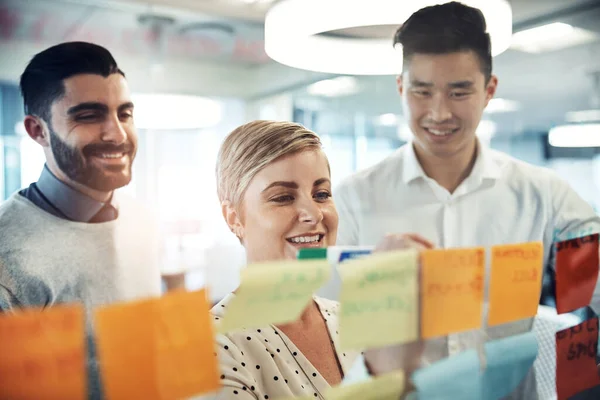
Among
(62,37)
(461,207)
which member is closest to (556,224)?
(461,207)

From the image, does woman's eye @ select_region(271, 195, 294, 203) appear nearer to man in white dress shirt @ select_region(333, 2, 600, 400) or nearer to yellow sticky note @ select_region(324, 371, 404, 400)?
man in white dress shirt @ select_region(333, 2, 600, 400)

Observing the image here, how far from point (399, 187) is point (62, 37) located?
0.64 m

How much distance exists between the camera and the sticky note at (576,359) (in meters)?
0.97

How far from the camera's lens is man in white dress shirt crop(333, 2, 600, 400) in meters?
0.90

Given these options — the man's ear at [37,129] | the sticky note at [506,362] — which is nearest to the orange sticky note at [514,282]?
the sticky note at [506,362]

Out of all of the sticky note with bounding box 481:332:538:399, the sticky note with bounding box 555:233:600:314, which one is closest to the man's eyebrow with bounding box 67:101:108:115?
the sticky note with bounding box 481:332:538:399

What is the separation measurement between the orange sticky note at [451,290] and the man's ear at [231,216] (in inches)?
12.6


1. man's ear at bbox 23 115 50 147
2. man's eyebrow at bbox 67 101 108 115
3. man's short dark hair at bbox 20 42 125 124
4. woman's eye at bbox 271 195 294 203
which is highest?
man's short dark hair at bbox 20 42 125 124

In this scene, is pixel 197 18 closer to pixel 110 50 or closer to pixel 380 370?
pixel 110 50

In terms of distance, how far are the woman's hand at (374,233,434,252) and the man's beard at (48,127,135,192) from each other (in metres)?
0.40

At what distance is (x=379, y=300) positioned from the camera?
71 centimetres

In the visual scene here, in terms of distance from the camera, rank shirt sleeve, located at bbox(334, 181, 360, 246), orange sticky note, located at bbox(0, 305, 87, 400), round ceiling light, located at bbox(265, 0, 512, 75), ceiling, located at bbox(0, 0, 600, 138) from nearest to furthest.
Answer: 1. orange sticky note, located at bbox(0, 305, 87, 400)
2. ceiling, located at bbox(0, 0, 600, 138)
3. round ceiling light, located at bbox(265, 0, 512, 75)
4. shirt sleeve, located at bbox(334, 181, 360, 246)

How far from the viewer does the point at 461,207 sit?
964mm

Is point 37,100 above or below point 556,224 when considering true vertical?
above
